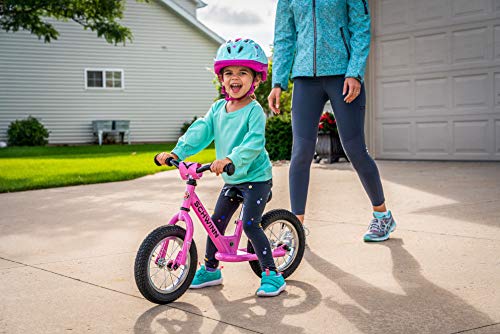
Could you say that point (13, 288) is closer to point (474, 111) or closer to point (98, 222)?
point (98, 222)

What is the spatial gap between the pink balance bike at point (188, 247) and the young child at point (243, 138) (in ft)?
0.33

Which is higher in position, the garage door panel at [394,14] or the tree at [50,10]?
the tree at [50,10]

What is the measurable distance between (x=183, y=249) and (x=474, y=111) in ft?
26.3

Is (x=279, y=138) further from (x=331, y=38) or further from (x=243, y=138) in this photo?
(x=243, y=138)

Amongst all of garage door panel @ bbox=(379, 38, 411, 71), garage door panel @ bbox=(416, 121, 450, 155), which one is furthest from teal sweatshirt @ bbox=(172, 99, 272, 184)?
garage door panel @ bbox=(379, 38, 411, 71)

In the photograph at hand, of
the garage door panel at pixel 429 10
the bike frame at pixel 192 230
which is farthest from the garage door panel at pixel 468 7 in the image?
the bike frame at pixel 192 230

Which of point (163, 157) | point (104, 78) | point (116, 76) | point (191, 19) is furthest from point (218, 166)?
point (191, 19)

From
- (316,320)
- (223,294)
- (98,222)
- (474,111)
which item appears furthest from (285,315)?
(474,111)

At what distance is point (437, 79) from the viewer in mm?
11156

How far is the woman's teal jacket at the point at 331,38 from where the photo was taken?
4637 millimetres

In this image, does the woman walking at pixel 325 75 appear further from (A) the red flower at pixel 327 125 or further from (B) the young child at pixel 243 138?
(A) the red flower at pixel 327 125

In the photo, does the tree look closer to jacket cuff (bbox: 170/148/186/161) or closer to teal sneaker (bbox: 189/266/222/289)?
jacket cuff (bbox: 170/148/186/161)

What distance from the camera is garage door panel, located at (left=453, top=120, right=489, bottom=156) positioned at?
10586 mm

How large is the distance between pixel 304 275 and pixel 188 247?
775 mm
